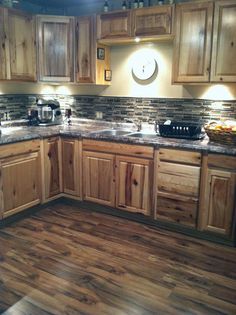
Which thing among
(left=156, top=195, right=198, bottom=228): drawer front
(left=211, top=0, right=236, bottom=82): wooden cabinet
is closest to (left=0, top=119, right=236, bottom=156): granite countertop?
(left=156, top=195, right=198, bottom=228): drawer front

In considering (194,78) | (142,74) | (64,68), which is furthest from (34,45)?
(194,78)

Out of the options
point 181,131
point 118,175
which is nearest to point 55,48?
point 118,175

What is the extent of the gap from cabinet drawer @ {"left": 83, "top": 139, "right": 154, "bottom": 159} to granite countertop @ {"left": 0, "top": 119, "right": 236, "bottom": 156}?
4cm

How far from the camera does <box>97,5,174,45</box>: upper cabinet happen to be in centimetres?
299

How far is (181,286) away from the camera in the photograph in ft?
7.11

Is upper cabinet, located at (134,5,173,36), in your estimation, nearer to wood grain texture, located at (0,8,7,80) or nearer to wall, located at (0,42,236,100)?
wall, located at (0,42,236,100)

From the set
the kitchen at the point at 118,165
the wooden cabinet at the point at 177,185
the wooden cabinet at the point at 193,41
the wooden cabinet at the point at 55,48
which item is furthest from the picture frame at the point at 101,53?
the wooden cabinet at the point at 177,185

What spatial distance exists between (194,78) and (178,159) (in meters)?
0.82

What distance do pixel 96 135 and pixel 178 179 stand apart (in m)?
0.97

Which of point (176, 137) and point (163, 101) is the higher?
point (163, 101)

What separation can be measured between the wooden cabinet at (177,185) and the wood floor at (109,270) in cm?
20

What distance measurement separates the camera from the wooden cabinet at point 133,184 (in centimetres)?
302

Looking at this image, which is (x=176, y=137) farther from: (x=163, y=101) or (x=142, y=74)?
(x=142, y=74)

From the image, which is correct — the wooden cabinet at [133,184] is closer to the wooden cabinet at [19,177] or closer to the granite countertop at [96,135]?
the granite countertop at [96,135]
